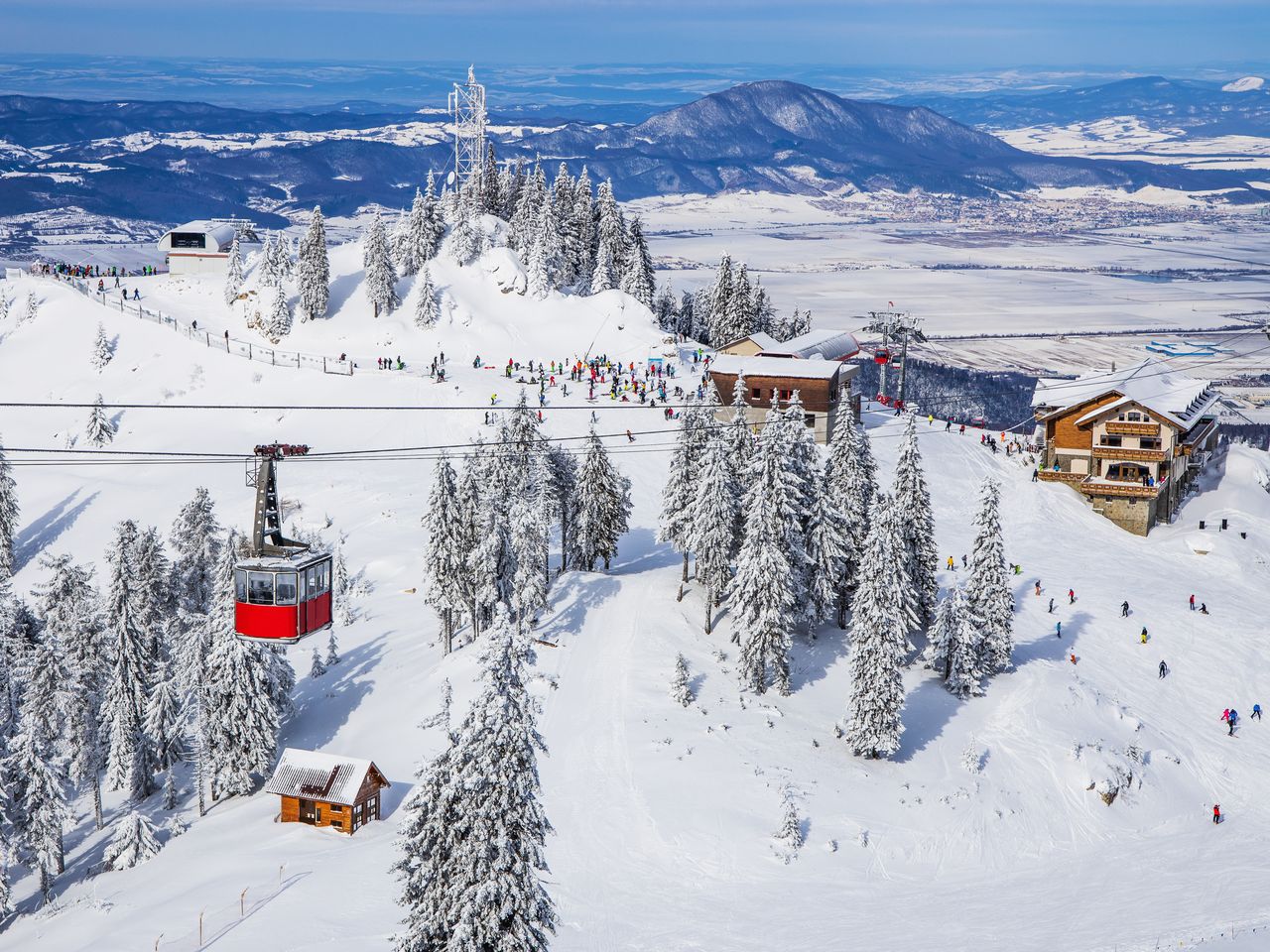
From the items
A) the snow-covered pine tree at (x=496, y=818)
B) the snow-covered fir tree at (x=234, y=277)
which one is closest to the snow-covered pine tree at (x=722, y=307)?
the snow-covered fir tree at (x=234, y=277)

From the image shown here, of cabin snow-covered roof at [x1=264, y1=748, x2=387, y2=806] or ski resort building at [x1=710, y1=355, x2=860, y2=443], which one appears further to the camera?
ski resort building at [x1=710, y1=355, x2=860, y2=443]

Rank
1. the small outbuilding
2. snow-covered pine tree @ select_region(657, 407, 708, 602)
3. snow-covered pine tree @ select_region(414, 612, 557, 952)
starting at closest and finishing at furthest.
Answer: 1. snow-covered pine tree @ select_region(414, 612, 557, 952)
2. snow-covered pine tree @ select_region(657, 407, 708, 602)
3. the small outbuilding

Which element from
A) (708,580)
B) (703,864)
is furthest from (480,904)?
(708,580)

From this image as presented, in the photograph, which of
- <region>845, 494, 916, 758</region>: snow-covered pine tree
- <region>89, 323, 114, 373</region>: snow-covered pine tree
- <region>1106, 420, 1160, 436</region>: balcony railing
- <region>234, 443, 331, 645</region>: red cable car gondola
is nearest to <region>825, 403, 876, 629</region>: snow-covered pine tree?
<region>845, 494, 916, 758</region>: snow-covered pine tree

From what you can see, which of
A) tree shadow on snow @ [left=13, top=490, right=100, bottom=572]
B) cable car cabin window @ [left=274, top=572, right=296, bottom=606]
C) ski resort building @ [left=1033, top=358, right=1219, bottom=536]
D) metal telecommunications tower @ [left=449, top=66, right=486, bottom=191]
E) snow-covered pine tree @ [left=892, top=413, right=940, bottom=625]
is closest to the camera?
cable car cabin window @ [left=274, top=572, right=296, bottom=606]

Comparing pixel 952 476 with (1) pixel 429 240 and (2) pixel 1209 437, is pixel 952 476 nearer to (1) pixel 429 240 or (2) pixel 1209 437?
(2) pixel 1209 437

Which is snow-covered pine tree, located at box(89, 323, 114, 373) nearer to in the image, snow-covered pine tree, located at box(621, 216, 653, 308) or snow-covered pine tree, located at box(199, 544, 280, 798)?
snow-covered pine tree, located at box(621, 216, 653, 308)
